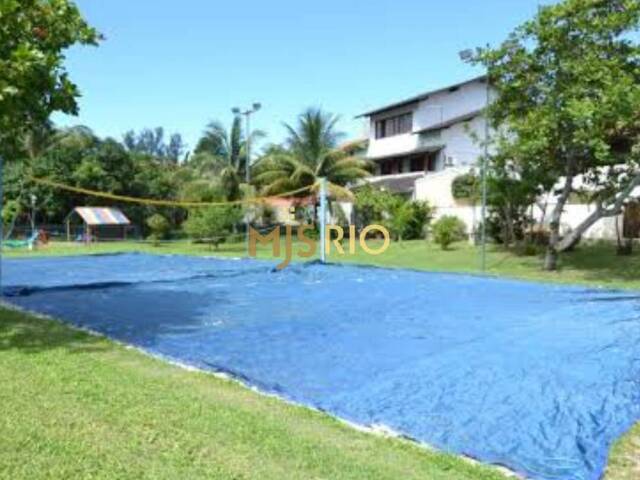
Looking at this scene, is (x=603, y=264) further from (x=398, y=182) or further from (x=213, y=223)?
(x=398, y=182)

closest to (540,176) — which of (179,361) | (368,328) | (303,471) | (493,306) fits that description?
(493,306)

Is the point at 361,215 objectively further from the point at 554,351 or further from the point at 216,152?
the point at 554,351

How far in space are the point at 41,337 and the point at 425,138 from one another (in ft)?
104

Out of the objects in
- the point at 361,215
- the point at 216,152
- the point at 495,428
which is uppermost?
the point at 216,152

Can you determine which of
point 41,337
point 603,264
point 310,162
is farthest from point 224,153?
point 41,337

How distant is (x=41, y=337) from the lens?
28.5ft

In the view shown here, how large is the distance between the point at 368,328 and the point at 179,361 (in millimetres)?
2783

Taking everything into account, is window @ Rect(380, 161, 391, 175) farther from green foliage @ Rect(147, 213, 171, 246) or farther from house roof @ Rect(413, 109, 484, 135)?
green foliage @ Rect(147, 213, 171, 246)

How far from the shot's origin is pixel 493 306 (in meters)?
11.6

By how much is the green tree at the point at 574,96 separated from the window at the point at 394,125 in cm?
2113

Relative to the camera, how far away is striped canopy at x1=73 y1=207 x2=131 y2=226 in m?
37.2

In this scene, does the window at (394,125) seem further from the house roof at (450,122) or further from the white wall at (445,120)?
the house roof at (450,122)

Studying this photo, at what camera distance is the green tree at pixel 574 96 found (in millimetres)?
15930

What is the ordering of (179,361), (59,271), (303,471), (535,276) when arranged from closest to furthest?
(303,471) < (179,361) < (535,276) < (59,271)
